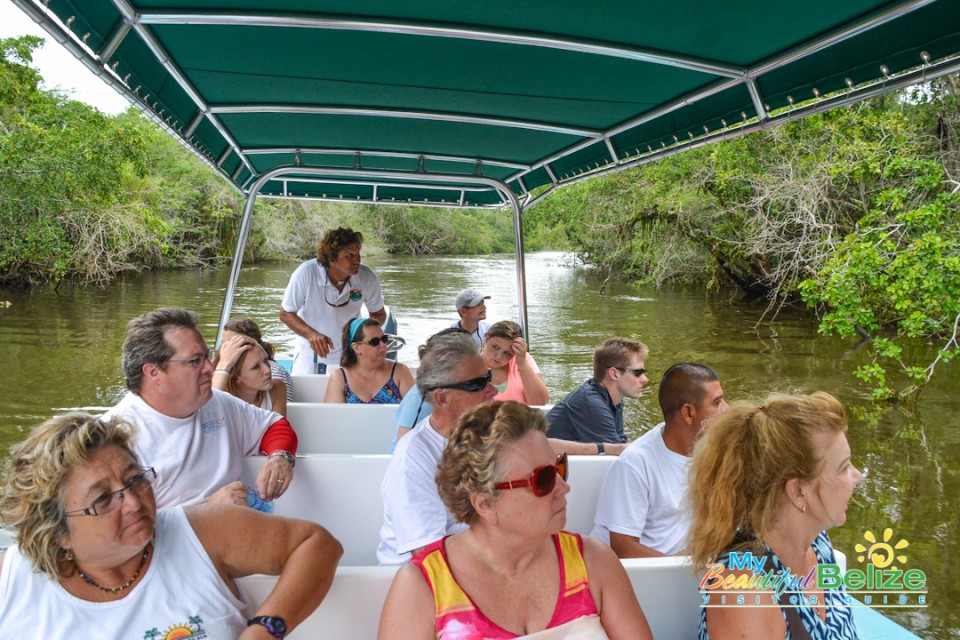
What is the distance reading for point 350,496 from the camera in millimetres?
2543

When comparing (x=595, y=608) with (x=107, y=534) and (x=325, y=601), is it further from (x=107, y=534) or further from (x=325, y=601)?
(x=107, y=534)

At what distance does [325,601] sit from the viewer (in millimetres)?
1708

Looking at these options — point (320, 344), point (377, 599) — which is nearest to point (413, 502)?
point (377, 599)

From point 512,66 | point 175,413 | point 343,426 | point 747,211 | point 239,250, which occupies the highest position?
point 747,211

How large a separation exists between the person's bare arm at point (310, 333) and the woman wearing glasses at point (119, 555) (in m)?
2.71

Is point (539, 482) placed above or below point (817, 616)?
above

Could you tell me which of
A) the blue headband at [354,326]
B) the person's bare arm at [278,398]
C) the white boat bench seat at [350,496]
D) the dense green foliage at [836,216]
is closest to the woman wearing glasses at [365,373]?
the blue headband at [354,326]

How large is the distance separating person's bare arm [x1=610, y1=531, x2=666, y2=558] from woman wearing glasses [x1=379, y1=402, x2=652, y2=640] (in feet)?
1.70

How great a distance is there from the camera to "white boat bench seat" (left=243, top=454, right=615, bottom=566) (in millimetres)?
2512

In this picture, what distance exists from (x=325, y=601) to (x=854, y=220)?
460 inches

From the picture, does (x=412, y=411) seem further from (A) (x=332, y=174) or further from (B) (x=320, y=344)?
(A) (x=332, y=174)

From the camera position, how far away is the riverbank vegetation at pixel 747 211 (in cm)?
766

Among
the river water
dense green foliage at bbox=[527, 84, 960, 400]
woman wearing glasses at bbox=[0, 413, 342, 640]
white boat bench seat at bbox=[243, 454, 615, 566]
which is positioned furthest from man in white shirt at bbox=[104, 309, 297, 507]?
dense green foliage at bbox=[527, 84, 960, 400]

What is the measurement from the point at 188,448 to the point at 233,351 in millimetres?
743
